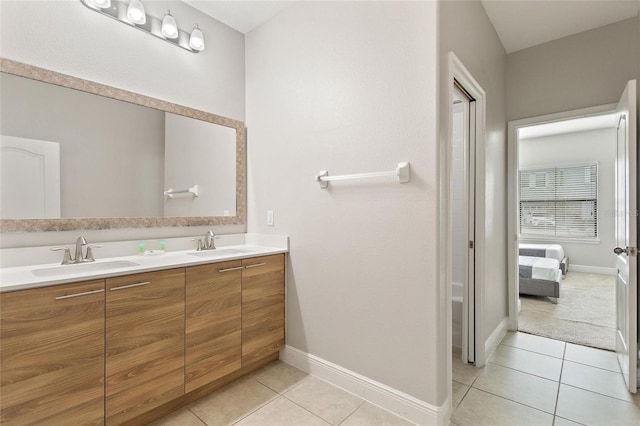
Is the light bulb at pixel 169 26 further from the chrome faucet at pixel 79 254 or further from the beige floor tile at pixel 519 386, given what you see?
the beige floor tile at pixel 519 386

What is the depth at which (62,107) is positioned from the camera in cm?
185

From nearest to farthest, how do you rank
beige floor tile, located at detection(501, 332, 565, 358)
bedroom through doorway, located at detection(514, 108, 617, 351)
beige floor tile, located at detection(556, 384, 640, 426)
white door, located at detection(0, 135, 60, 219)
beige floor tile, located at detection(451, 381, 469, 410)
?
1. white door, located at detection(0, 135, 60, 219)
2. beige floor tile, located at detection(556, 384, 640, 426)
3. beige floor tile, located at detection(451, 381, 469, 410)
4. beige floor tile, located at detection(501, 332, 565, 358)
5. bedroom through doorway, located at detection(514, 108, 617, 351)

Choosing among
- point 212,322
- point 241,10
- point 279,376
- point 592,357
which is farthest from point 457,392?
point 241,10

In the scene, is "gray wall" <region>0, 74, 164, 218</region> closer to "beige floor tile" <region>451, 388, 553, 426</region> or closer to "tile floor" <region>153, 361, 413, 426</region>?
"tile floor" <region>153, 361, 413, 426</region>

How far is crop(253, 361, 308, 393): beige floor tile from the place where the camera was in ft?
6.89

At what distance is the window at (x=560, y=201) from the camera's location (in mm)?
5785

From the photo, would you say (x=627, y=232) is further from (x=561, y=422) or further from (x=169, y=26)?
(x=169, y=26)

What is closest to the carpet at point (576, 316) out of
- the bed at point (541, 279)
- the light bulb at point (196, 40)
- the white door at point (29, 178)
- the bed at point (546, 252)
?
the bed at point (541, 279)

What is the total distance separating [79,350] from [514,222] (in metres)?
3.49

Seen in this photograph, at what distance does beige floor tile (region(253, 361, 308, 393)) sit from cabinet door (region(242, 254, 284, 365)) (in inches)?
5.3

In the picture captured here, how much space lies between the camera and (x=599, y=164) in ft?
18.6

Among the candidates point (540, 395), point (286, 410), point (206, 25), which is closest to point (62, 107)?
point (206, 25)

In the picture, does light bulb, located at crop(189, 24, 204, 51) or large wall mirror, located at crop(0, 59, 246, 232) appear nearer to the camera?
large wall mirror, located at crop(0, 59, 246, 232)

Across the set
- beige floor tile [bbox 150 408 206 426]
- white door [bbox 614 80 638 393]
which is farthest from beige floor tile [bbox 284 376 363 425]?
white door [bbox 614 80 638 393]
